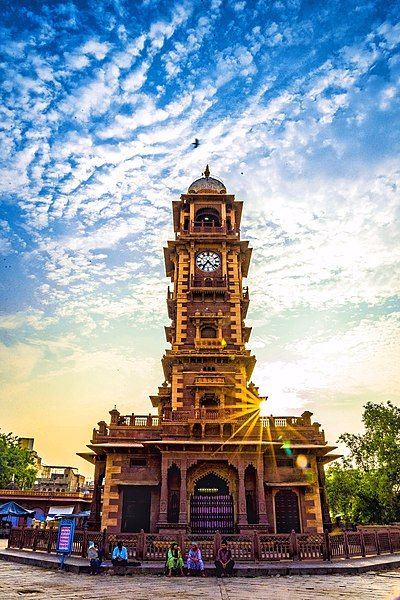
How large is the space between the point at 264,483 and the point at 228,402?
5544 mm

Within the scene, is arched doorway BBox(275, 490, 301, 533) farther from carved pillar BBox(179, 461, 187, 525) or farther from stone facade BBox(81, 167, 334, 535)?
carved pillar BBox(179, 461, 187, 525)

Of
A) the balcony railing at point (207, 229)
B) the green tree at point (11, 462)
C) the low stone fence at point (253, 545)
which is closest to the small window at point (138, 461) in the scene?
the low stone fence at point (253, 545)

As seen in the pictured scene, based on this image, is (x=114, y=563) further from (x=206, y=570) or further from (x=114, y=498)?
(x=114, y=498)

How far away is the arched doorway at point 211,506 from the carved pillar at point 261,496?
5.63 ft

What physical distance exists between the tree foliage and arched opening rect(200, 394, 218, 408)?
1559cm

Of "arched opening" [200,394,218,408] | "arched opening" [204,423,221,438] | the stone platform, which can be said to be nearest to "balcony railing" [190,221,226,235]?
"arched opening" [200,394,218,408]

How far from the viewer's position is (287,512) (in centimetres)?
2489

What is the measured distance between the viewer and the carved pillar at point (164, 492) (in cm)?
2321

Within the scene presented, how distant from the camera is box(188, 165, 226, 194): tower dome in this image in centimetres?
3778

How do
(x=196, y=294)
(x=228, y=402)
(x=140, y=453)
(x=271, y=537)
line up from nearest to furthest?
(x=271, y=537) → (x=140, y=453) → (x=228, y=402) → (x=196, y=294)

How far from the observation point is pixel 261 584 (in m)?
13.2

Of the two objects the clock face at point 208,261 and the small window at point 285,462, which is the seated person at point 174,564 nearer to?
the small window at point 285,462

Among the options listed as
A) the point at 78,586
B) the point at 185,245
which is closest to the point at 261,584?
the point at 78,586

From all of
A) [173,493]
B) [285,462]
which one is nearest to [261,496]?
[285,462]
